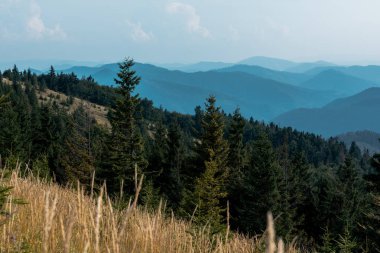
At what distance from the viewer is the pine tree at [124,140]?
143 feet

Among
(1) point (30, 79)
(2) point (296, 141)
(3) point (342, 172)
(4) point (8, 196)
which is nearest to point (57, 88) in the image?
(1) point (30, 79)

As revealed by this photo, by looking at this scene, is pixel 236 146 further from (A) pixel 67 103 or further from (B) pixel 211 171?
(A) pixel 67 103

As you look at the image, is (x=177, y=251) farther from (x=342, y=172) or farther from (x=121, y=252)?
(x=342, y=172)

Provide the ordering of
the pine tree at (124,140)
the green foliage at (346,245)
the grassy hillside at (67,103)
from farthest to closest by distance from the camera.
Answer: the grassy hillside at (67,103), the pine tree at (124,140), the green foliage at (346,245)

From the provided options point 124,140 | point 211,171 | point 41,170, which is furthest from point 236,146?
point 41,170

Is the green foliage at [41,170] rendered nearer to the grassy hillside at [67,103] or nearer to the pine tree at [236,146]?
the pine tree at [236,146]

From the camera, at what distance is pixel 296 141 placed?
192 m

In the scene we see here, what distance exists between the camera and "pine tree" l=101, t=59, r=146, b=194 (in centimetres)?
4366

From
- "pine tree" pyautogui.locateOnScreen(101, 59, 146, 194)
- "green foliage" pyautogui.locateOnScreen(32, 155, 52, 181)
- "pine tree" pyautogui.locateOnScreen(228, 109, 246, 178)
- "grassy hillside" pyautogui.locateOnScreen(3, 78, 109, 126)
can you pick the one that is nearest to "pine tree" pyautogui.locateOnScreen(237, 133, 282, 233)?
"pine tree" pyautogui.locateOnScreen(228, 109, 246, 178)

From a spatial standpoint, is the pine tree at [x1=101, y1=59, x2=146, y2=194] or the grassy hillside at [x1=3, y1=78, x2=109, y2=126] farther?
the grassy hillside at [x1=3, y1=78, x2=109, y2=126]

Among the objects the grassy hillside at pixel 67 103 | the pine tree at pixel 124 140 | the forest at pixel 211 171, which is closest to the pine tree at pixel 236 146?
the forest at pixel 211 171

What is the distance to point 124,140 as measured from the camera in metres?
44.4

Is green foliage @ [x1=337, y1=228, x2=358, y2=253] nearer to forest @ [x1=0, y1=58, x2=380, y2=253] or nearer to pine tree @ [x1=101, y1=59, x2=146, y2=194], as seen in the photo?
forest @ [x1=0, y1=58, x2=380, y2=253]

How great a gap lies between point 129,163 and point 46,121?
39.7m
